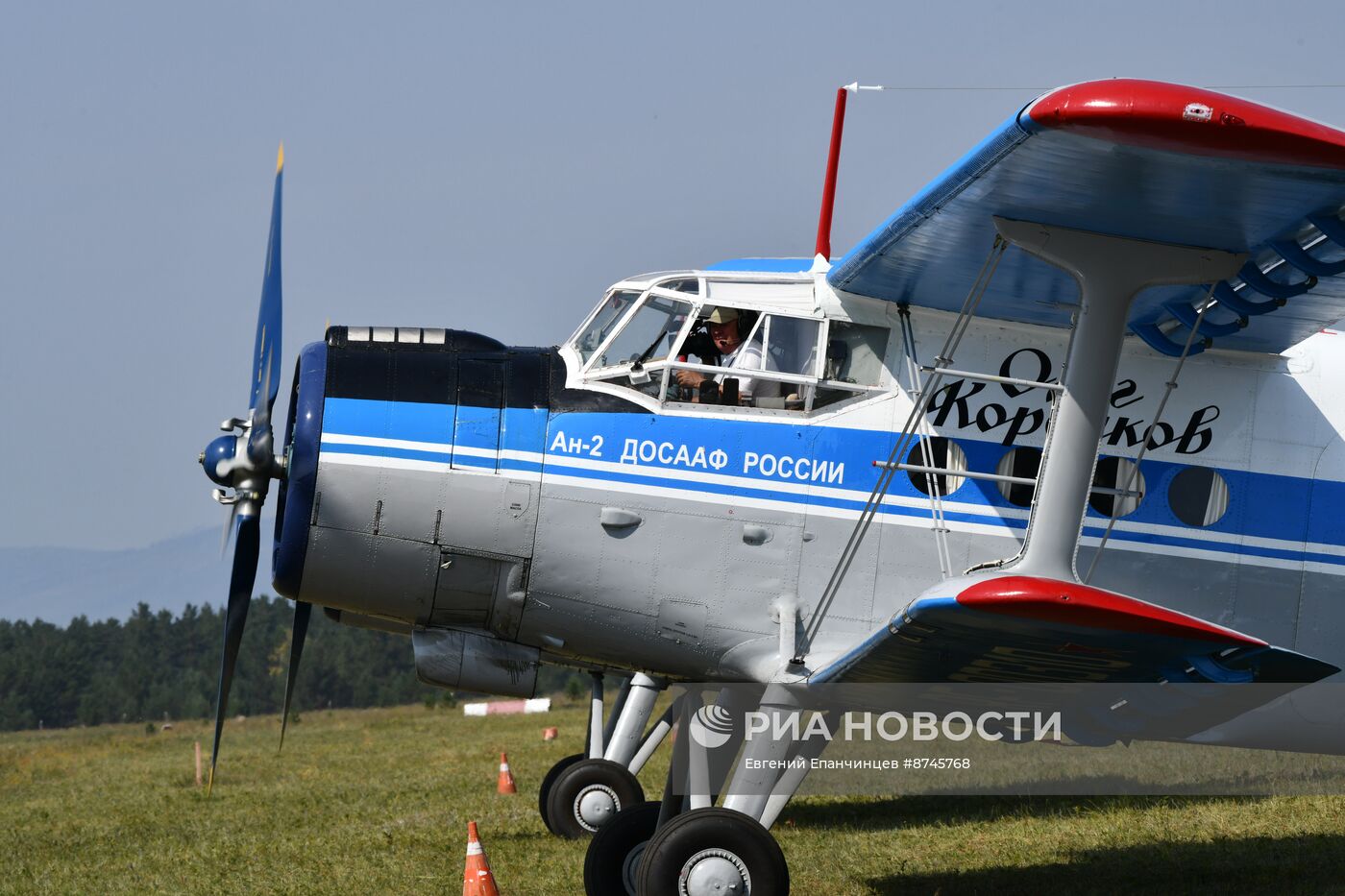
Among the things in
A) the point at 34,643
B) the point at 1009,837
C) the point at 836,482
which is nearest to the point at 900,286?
the point at 836,482

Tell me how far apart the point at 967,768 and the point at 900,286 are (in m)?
10.8

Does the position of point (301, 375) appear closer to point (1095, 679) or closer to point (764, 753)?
point (764, 753)

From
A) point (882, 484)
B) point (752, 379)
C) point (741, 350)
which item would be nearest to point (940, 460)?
point (882, 484)

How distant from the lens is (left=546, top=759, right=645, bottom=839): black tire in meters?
12.4

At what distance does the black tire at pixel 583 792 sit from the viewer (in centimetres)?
1240

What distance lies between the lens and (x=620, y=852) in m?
9.19

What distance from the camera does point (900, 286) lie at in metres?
8.16

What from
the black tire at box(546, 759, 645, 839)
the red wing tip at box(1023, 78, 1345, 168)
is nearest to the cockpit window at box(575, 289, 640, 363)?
the red wing tip at box(1023, 78, 1345, 168)

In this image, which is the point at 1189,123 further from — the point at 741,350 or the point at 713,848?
the point at 713,848

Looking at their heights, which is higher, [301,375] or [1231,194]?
[1231,194]

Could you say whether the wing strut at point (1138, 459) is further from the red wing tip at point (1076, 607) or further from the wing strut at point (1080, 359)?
the red wing tip at point (1076, 607)

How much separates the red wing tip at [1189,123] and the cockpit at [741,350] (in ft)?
9.45

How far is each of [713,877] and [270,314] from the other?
4.62 m

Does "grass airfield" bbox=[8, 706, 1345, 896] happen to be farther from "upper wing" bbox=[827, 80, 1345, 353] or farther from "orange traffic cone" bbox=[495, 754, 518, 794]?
"upper wing" bbox=[827, 80, 1345, 353]
